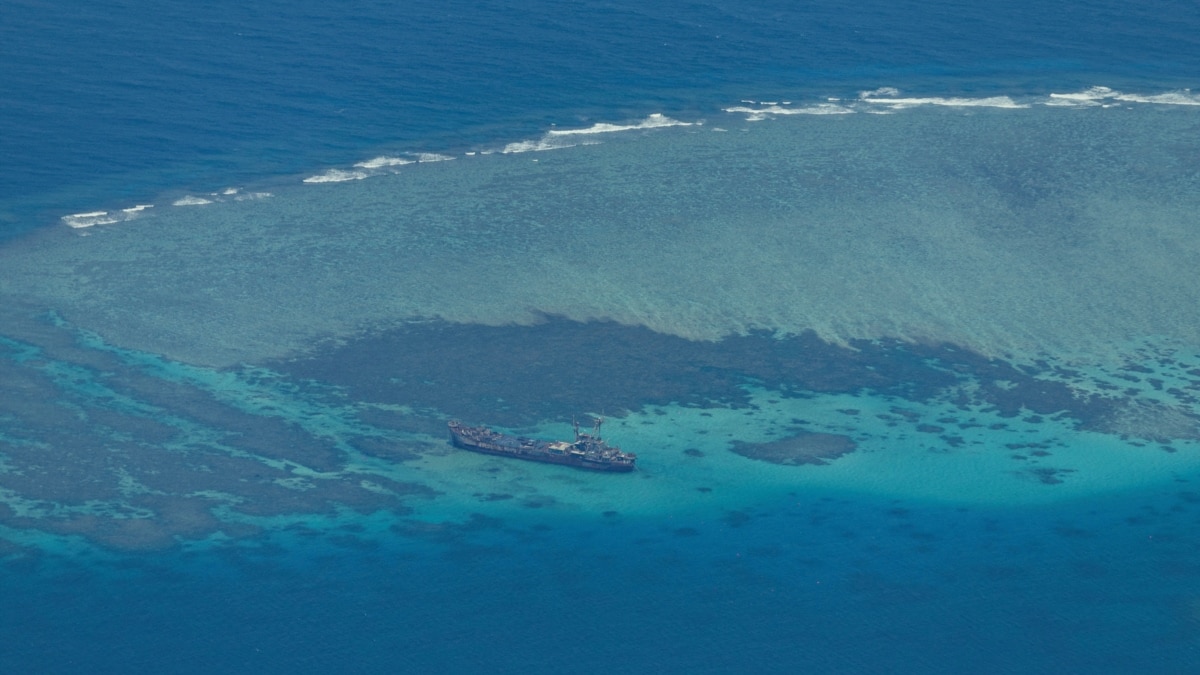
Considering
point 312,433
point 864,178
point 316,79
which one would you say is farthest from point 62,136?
point 864,178

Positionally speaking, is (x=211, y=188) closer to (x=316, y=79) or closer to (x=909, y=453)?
(x=316, y=79)

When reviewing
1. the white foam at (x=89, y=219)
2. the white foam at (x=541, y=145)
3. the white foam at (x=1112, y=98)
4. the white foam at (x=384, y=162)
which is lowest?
the white foam at (x=89, y=219)

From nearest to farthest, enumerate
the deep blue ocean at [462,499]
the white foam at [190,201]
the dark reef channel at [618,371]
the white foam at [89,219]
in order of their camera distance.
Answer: the deep blue ocean at [462,499] → the dark reef channel at [618,371] → the white foam at [89,219] → the white foam at [190,201]

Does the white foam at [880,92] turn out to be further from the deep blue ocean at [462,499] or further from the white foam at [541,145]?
the white foam at [541,145]

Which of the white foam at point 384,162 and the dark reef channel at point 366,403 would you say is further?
the white foam at point 384,162

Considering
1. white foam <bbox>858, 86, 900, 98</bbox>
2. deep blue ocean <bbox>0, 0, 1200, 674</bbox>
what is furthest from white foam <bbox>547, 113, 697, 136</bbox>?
white foam <bbox>858, 86, 900, 98</bbox>

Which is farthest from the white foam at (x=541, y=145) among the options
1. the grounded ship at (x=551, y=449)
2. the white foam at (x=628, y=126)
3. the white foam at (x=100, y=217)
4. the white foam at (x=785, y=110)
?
the grounded ship at (x=551, y=449)

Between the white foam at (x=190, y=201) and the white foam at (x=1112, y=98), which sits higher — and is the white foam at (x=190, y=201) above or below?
below

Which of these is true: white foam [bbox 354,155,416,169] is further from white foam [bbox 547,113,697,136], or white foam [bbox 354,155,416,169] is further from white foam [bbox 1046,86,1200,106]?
white foam [bbox 1046,86,1200,106]

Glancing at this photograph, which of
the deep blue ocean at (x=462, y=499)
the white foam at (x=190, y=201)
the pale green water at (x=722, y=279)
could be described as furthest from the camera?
the white foam at (x=190, y=201)
